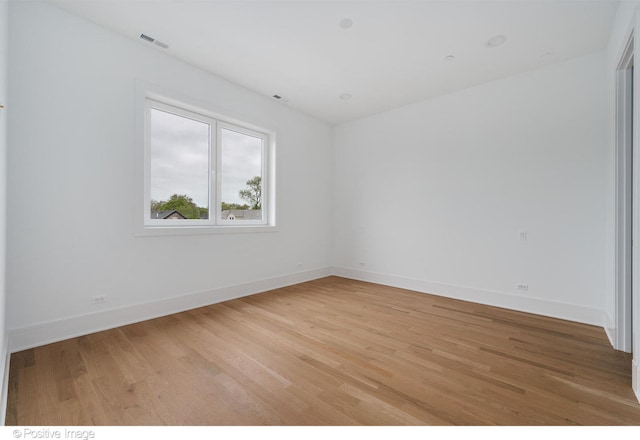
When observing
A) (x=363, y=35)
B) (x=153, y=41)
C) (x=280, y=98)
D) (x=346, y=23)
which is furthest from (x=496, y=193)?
(x=153, y=41)

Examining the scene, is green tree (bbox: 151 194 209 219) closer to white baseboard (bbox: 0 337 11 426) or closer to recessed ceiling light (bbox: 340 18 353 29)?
white baseboard (bbox: 0 337 11 426)

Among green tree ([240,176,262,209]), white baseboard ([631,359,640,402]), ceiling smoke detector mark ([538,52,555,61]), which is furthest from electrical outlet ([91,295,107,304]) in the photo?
ceiling smoke detector mark ([538,52,555,61])

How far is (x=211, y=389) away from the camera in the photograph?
1.80 m

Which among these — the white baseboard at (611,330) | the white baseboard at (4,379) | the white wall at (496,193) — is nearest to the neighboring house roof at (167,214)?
the white baseboard at (4,379)

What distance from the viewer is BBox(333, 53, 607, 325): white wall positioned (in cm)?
306

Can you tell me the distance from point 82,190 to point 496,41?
172 inches

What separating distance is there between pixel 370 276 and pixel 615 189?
10.7 feet

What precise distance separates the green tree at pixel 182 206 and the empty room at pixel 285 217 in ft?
0.10

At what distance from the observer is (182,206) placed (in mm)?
3457

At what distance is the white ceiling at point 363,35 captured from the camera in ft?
7.95

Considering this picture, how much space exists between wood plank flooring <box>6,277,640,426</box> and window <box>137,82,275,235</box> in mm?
1231

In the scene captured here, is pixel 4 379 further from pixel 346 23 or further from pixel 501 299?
pixel 501 299
